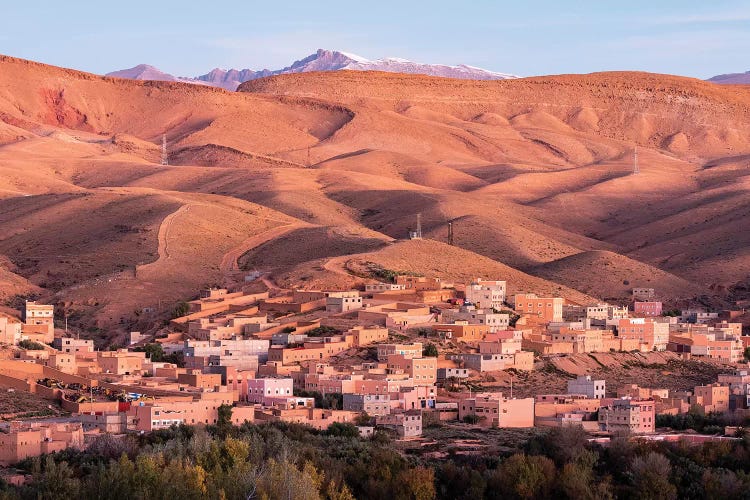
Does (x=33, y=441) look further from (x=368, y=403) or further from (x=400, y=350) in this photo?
(x=400, y=350)

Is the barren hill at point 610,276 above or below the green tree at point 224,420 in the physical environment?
above

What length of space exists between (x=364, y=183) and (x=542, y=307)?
2115 inches

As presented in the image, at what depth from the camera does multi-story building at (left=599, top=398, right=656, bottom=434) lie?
54812 mm

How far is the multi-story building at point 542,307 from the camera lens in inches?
2904

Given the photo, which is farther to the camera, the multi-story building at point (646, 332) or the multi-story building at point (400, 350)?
the multi-story building at point (646, 332)

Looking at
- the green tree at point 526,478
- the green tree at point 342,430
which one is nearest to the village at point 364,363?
the green tree at point 342,430

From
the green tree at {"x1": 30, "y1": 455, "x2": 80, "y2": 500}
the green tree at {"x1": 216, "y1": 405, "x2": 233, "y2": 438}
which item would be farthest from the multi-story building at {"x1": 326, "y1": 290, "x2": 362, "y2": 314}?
the green tree at {"x1": 30, "y1": 455, "x2": 80, "y2": 500}

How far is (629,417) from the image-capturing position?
2165 inches

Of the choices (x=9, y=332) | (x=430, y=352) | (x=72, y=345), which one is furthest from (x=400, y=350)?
(x=9, y=332)

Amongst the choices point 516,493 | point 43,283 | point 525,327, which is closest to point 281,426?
point 516,493

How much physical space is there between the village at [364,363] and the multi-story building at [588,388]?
0.05 metres

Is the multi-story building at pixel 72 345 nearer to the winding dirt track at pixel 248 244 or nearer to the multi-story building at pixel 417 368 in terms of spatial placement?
the multi-story building at pixel 417 368

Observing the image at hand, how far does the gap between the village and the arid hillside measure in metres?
5.81

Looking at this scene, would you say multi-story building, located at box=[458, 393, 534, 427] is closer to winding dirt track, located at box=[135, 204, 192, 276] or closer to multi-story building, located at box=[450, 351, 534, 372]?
multi-story building, located at box=[450, 351, 534, 372]
